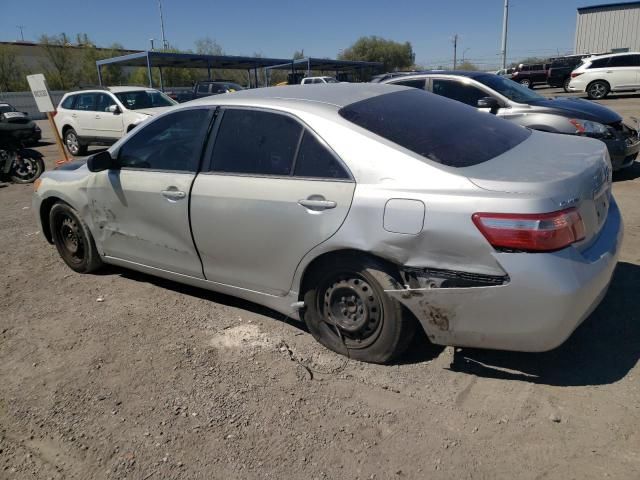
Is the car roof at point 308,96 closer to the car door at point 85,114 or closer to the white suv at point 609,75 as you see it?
the car door at point 85,114

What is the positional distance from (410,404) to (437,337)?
1.28 feet

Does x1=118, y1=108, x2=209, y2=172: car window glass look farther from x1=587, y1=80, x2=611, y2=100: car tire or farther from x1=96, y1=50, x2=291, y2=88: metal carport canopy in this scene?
x1=96, y1=50, x2=291, y2=88: metal carport canopy

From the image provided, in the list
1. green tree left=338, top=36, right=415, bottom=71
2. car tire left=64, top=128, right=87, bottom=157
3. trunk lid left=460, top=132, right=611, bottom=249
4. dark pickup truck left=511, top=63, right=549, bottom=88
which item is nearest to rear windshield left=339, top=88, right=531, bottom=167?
trunk lid left=460, top=132, right=611, bottom=249

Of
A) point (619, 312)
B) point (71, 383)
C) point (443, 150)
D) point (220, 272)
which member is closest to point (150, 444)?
point (71, 383)

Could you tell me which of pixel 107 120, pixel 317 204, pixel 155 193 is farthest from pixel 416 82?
pixel 107 120

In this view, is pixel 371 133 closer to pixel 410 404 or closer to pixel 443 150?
pixel 443 150

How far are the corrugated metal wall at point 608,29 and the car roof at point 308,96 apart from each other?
4551 centimetres

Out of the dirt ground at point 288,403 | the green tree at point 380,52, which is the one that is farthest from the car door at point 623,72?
the green tree at point 380,52

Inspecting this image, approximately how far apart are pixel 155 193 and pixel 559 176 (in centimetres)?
270

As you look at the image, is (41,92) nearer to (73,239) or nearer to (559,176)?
(73,239)

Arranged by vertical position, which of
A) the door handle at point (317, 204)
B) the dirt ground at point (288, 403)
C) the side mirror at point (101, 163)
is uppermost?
the side mirror at point (101, 163)

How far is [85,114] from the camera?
13.5 m

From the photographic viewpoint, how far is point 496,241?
2480 millimetres

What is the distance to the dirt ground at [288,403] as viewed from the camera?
2396 millimetres
